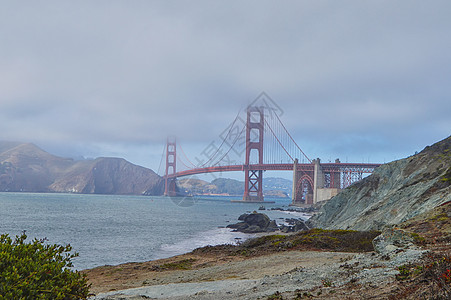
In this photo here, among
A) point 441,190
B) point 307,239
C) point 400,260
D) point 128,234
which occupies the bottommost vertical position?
point 128,234

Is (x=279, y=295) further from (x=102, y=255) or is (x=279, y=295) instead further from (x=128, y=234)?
(x=128, y=234)

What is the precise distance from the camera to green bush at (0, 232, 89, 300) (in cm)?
596

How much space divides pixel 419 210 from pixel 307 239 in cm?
691

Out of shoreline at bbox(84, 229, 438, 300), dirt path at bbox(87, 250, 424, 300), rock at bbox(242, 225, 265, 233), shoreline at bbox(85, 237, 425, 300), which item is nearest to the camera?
dirt path at bbox(87, 250, 424, 300)

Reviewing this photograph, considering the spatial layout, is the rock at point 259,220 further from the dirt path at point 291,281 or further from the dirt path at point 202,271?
the dirt path at point 291,281

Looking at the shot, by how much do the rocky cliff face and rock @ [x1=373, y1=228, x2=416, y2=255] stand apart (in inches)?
385

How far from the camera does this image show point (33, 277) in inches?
247

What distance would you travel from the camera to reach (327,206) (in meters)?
41.3

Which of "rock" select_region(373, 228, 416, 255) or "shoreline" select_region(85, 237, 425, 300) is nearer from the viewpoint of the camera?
"shoreline" select_region(85, 237, 425, 300)

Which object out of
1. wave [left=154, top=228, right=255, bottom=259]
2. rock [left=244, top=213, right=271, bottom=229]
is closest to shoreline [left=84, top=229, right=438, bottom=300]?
wave [left=154, top=228, right=255, bottom=259]

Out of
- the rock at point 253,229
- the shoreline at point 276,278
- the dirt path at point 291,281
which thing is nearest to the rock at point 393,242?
the shoreline at point 276,278

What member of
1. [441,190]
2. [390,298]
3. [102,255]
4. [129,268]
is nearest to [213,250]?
[129,268]

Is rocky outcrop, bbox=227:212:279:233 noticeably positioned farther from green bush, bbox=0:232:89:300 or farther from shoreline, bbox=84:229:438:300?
green bush, bbox=0:232:89:300

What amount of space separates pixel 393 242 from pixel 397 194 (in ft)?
58.2
